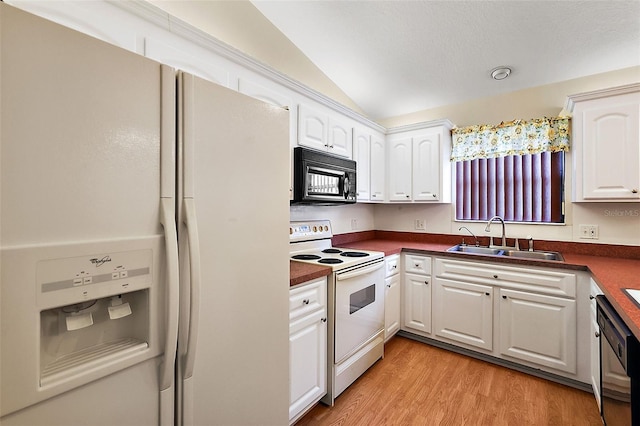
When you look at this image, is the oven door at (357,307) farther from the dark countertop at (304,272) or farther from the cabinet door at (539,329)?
the cabinet door at (539,329)

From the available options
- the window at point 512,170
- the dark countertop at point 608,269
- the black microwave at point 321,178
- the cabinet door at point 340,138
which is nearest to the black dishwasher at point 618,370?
the dark countertop at point 608,269

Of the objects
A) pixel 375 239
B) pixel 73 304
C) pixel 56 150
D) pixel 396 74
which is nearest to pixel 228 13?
pixel 396 74

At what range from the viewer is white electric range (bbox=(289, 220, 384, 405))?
193cm

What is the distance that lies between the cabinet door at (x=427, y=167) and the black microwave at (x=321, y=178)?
2.84 feet

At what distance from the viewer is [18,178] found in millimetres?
682

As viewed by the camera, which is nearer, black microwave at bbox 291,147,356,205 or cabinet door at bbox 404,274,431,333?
black microwave at bbox 291,147,356,205

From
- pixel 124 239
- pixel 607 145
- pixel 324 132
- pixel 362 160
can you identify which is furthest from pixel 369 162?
pixel 124 239

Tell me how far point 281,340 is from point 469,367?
74.2 inches

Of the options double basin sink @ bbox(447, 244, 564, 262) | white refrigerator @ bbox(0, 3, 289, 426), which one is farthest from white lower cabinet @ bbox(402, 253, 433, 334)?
white refrigerator @ bbox(0, 3, 289, 426)

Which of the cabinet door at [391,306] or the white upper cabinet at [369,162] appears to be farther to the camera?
the white upper cabinet at [369,162]

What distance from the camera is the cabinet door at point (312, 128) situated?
2293 millimetres

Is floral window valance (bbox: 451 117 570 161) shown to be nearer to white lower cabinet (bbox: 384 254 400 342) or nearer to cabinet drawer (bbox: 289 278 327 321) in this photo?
white lower cabinet (bbox: 384 254 400 342)

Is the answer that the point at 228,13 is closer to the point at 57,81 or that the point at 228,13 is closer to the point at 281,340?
the point at 57,81

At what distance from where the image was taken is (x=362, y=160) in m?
3.01
